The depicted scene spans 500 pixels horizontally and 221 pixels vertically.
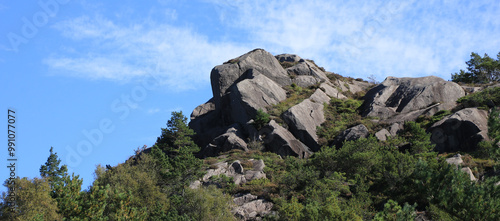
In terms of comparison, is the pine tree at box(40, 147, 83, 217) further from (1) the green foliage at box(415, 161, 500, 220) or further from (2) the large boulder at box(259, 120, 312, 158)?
(2) the large boulder at box(259, 120, 312, 158)

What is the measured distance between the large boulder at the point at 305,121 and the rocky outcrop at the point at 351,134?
3.46 m

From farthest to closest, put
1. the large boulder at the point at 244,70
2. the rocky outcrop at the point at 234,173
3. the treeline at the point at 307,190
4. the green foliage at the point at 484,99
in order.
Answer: the large boulder at the point at 244,70, the green foliage at the point at 484,99, the rocky outcrop at the point at 234,173, the treeline at the point at 307,190

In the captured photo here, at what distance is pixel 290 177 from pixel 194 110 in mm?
47683

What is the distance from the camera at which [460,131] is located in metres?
55.0

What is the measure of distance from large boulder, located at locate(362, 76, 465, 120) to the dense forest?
21.2 ft

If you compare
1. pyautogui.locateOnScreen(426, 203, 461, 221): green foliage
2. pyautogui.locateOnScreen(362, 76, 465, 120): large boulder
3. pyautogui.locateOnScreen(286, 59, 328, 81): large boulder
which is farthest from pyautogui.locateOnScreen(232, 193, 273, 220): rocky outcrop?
pyautogui.locateOnScreen(286, 59, 328, 81): large boulder

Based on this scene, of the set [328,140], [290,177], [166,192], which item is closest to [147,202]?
[166,192]

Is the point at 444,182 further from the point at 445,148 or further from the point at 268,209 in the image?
the point at 445,148

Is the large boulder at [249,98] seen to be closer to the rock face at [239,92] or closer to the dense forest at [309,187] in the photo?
the rock face at [239,92]

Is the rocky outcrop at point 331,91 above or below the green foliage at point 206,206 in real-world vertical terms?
above

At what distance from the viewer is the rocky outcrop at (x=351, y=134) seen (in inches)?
2370

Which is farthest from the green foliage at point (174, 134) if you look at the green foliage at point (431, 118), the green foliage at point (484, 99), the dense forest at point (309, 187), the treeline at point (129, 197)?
the green foliage at point (484, 99)

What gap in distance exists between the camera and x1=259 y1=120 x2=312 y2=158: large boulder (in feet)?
200

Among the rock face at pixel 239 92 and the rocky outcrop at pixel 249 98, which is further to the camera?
the rock face at pixel 239 92
